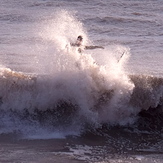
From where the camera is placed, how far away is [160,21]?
86.3 feet

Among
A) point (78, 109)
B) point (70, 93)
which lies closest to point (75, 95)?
point (70, 93)

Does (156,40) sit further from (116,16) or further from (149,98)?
(149,98)

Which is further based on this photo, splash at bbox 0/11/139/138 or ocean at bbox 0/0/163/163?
splash at bbox 0/11/139/138

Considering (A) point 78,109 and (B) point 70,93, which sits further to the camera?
(B) point 70,93

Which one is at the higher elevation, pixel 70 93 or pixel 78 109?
pixel 70 93

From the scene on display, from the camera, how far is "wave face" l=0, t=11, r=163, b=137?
44.1ft

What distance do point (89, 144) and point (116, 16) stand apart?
15.3 metres

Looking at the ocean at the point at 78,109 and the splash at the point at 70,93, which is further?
the splash at the point at 70,93

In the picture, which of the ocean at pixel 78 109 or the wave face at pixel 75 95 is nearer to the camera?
the ocean at pixel 78 109

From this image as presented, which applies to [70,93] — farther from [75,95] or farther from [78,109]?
[78,109]

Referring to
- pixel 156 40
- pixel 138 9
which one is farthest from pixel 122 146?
pixel 138 9

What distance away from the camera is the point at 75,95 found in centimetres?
1373

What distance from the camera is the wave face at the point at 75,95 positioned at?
1344 cm

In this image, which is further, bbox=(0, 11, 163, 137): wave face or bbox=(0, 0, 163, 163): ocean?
bbox=(0, 11, 163, 137): wave face
